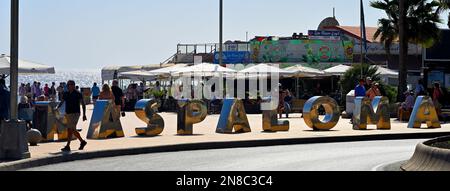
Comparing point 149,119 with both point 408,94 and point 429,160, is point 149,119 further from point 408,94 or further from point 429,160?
point 408,94

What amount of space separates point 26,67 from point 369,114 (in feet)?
45.4

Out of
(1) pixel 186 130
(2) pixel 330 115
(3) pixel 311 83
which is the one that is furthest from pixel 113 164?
(3) pixel 311 83

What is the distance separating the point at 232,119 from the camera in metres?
25.5

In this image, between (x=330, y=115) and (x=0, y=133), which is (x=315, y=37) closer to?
(x=330, y=115)

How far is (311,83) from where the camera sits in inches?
2269

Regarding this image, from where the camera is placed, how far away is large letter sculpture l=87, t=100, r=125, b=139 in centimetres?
2286

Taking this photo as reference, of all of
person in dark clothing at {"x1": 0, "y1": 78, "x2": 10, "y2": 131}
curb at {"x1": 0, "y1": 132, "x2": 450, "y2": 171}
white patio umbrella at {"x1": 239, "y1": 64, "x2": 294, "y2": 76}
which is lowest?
curb at {"x1": 0, "y1": 132, "x2": 450, "y2": 171}

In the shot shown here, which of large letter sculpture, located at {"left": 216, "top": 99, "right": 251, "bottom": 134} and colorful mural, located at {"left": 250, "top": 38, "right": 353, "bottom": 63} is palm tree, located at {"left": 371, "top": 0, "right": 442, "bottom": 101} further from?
large letter sculpture, located at {"left": 216, "top": 99, "right": 251, "bottom": 134}

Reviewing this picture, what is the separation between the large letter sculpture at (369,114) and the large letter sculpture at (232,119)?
149 inches

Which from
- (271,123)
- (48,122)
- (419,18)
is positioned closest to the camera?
(48,122)

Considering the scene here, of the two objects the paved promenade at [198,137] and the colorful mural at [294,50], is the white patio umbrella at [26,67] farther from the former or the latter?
the colorful mural at [294,50]

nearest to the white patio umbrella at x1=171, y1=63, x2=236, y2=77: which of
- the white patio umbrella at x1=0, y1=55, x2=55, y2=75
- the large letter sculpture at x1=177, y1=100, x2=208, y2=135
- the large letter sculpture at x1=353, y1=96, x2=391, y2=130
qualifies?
the white patio umbrella at x1=0, y1=55, x2=55, y2=75

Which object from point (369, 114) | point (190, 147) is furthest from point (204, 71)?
point (190, 147)

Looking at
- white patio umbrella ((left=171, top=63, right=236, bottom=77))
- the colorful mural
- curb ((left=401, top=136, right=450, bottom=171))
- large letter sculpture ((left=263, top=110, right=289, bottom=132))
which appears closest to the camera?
curb ((left=401, top=136, right=450, bottom=171))
